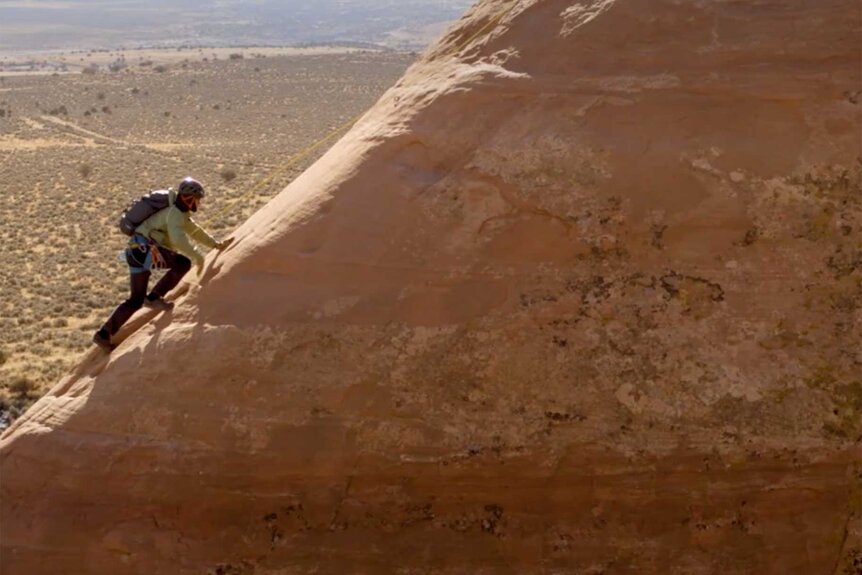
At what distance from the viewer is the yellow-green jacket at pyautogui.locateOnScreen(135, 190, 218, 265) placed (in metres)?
7.06

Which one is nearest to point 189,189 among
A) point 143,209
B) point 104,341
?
point 143,209

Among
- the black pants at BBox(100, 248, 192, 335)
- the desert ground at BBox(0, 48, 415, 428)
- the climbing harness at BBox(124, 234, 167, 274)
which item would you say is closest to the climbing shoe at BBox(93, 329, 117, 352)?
the black pants at BBox(100, 248, 192, 335)

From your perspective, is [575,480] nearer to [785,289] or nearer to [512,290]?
[512,290]

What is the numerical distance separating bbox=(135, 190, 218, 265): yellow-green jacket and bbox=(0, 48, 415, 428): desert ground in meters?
1.28

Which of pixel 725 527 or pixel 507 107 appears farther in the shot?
pixel 507 107

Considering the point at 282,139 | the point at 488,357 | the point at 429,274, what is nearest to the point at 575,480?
the point at 488,357

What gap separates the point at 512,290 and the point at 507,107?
1.27 metres

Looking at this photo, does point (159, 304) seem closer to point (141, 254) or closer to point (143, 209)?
point (141, 254)

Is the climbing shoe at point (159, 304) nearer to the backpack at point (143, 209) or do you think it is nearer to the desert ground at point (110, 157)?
the backpack at point (143, 209)

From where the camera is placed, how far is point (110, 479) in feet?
21.3

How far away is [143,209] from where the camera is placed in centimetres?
729

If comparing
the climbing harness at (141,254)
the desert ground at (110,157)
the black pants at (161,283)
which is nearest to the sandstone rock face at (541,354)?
the black pants at (161,283)

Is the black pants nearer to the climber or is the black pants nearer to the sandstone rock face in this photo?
the climber

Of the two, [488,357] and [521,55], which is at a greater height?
[521,55]
